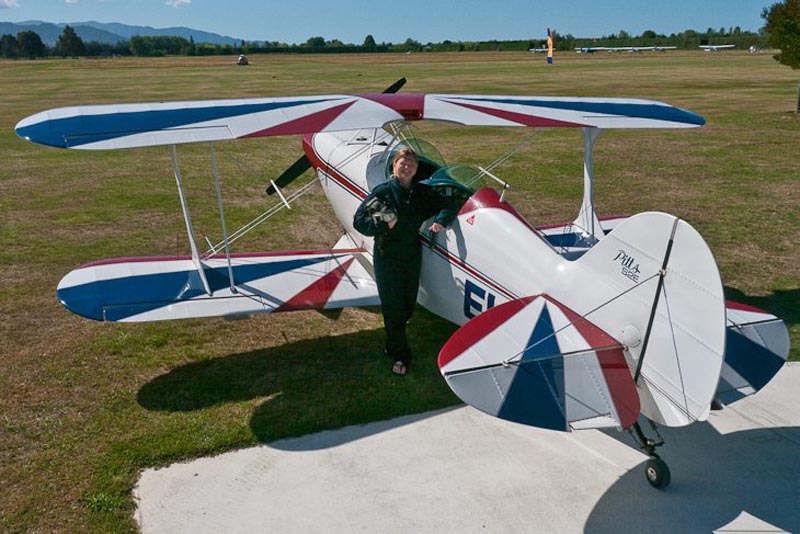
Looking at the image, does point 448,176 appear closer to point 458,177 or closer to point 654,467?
point 458,177

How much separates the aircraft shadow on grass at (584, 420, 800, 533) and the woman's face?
2.58 metres

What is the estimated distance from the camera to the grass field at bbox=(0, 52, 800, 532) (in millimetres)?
4926

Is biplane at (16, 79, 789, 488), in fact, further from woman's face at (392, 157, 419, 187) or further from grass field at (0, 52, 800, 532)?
grass field at (0, 52, 800, 532)

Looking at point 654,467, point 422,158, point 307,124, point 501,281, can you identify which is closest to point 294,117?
point 307,124

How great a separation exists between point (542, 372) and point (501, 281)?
1.37m

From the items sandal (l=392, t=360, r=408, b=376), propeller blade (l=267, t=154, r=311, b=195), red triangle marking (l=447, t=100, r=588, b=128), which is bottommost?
sandal (l=392, t=360, r=408, b=376)

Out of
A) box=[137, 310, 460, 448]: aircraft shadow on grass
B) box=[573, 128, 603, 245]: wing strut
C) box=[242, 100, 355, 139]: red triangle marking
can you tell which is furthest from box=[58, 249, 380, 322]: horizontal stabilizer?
box=[573, 128, 603, 245]: wing strut

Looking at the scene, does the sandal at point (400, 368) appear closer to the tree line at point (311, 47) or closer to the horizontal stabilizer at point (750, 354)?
the horizontal stabilizer at point (750, 354)

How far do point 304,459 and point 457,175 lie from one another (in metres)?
2.78

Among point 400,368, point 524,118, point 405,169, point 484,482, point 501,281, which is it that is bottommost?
point 484,482

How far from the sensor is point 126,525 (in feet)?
13.5

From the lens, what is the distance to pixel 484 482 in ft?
14.6

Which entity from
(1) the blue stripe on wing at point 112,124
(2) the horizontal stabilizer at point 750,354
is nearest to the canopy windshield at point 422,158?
(1) the blue stripe on wing at point 112,124

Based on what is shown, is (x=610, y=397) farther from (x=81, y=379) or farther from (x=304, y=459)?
(x=81, y=379)
